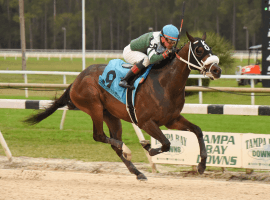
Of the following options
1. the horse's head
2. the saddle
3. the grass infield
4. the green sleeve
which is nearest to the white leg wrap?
the saddle

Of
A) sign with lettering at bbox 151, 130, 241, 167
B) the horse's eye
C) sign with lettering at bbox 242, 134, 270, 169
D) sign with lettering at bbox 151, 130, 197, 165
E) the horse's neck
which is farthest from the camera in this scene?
sign with lettering at bbox 151, 130, 197, 165

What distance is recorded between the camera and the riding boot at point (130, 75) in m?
3.68

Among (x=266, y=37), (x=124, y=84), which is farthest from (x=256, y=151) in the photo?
(x=266, y=37)

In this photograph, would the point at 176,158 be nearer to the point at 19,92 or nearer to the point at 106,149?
the point at 106,149

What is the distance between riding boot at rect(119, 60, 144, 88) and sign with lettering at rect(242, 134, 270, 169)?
1496 mm

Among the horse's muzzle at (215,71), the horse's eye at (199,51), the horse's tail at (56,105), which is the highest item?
the horse's eye at (199,51)

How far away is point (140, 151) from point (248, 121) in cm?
319

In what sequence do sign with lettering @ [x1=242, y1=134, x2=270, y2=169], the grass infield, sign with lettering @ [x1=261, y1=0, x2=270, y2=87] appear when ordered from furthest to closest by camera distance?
sign with lettering @ [x1=261, y1=0, x2=270, y2=87] → the grass infield → sign with lettering @ [x1=242, y1=134, x2=270, y2=169]

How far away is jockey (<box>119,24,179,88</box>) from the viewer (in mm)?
3508

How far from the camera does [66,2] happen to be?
68125mm

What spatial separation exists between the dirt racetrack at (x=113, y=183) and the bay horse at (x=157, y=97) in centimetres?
25

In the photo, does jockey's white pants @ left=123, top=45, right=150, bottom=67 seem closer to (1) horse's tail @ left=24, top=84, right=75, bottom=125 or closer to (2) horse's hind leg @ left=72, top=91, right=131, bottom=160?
(2) horse's hind leg @ left=72, top=91, right=131, bottom=160

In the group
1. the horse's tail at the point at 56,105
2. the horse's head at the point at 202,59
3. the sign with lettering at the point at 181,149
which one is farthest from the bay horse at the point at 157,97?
the sign with lettering at the point at 181,149

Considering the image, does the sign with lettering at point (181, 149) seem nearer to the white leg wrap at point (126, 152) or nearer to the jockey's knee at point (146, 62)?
the white leg wrap at point (126, 152)
